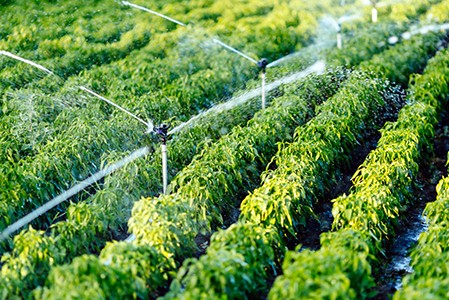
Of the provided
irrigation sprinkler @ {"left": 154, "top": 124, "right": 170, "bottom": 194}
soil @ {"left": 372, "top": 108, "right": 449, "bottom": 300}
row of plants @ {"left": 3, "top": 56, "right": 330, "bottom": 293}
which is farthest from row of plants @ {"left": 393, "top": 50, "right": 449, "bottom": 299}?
row of plants @ {"left": 3, "top": 56, "right": 330, "bottom": 293}

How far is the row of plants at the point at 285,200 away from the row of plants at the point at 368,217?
3.8 inches

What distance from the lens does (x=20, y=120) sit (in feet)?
35.9

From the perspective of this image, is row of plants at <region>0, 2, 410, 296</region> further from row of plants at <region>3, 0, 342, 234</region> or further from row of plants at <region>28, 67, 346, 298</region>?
row of plants at <region>3, 0, 342, 234</region>

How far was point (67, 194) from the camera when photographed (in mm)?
9383

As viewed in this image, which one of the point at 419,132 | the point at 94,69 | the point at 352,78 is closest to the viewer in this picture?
the point at 419,132

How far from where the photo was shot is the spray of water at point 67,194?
8562 millimetres

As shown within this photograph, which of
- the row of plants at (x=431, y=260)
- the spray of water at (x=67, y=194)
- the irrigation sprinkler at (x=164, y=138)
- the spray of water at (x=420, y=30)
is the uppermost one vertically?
the irrigation sprinkler at (x=164, y=138)

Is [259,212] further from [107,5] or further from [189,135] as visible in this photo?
[107,5]

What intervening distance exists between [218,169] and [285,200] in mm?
1277

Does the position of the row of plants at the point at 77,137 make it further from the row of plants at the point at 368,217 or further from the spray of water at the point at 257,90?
the row of plants at the point at 368,217

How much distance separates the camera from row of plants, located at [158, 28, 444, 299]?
6.42 meters

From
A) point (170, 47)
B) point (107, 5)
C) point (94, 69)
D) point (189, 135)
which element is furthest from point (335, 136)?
point (107, 5)

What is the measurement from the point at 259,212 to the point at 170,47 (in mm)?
9281

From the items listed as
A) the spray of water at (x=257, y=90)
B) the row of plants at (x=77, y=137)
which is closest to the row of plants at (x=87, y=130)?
the row of plants at (x=77, y=137)
